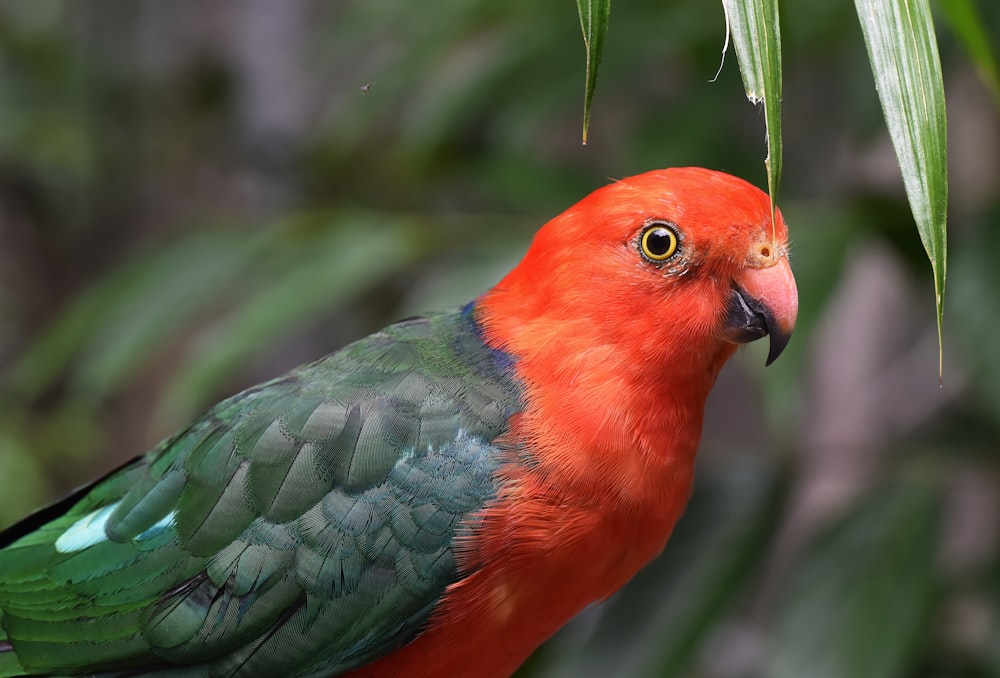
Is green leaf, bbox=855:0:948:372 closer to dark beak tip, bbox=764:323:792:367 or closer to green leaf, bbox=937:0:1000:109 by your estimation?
green leaf, bbox=937:0:1000:109

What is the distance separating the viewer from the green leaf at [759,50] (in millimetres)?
671

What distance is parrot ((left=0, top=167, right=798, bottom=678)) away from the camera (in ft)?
3.65

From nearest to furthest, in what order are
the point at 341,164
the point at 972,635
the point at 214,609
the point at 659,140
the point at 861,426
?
the point at 214,609, the point at 659,140, the point at 972,635, the point at 341,164, the point at 861,426

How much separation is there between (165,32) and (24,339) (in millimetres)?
1191

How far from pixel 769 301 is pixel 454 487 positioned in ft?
1.30

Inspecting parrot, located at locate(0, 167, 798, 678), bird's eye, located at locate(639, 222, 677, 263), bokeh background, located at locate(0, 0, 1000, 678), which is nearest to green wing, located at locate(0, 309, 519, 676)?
parrot, located at locate(0, 167, 798, 678)

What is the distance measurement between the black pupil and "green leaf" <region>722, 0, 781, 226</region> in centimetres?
A: 45

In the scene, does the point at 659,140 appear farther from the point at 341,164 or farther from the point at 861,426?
the point at 861,426

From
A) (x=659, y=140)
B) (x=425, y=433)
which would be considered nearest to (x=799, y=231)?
(x=659, y=140)

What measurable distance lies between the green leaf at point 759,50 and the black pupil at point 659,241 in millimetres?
454

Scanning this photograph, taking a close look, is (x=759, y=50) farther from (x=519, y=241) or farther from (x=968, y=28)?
(x=519, y=241)

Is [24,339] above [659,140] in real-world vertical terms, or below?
above

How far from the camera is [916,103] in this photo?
0.71 meters

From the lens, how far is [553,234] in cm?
123
